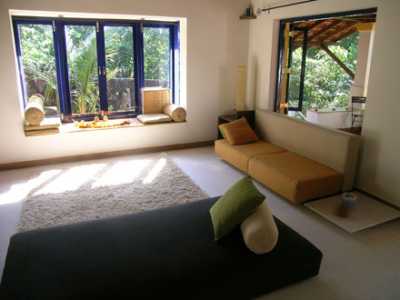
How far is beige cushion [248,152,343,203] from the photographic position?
3.41 m

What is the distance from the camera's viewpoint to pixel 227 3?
5.25 m

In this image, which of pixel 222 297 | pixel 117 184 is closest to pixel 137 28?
pixel 117 184

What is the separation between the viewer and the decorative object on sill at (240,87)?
17.8 ft

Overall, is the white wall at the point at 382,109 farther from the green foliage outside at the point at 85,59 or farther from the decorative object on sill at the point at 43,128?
the decorative object on sill at the point at 43,128

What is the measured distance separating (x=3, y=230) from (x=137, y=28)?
3.68 m

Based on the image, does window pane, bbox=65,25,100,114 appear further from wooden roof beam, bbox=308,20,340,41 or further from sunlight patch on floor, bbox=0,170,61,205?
wooden roof beam, bbox=308,20,340,41

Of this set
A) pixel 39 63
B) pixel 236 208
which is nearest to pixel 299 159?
pixel 236 208

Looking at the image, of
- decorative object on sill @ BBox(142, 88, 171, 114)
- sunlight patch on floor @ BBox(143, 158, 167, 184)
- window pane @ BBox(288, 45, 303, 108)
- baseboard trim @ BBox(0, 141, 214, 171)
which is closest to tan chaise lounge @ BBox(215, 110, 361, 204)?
sunlight patch on floor @ BBox(143, 158, 167, 184)

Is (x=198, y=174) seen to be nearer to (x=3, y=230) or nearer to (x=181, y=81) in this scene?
(x=181, y=81)

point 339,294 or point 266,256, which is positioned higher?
point 266,256

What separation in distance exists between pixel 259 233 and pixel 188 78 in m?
3.67

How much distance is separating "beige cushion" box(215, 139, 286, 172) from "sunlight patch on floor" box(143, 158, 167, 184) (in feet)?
2.76

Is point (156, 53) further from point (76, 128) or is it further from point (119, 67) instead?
point (76, 128)

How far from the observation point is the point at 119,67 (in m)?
5.44
